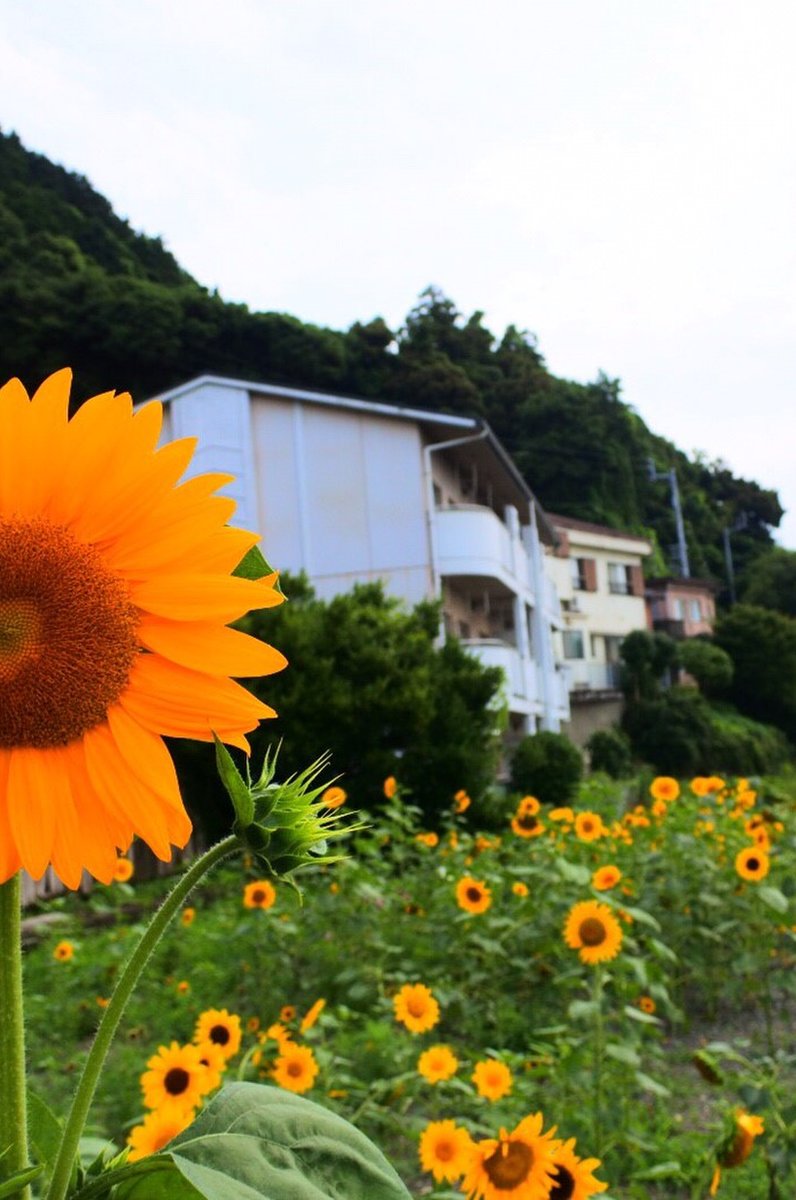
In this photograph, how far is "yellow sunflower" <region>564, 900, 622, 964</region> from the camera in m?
3.08

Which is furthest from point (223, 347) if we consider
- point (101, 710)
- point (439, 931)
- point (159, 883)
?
point (101, 710)

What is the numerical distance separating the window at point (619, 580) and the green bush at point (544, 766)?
23.6m

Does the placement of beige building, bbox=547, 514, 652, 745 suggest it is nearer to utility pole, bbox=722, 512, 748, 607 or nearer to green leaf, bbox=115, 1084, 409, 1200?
utility pole, bbox=722, 512, 748, 607

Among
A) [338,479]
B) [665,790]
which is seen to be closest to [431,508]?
[338,479]

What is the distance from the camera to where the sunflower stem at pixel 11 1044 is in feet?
2.09

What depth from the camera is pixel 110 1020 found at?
67cm

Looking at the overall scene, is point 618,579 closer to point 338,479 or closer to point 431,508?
point 431,508

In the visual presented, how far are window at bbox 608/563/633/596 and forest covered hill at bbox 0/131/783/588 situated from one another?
3.89 m

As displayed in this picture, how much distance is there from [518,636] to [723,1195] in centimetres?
2242

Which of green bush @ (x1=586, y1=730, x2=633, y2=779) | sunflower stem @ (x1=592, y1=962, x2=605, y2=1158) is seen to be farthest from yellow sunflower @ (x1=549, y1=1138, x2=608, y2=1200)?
green bush @ (x1=586, y1=730, x2=633, y2=779)

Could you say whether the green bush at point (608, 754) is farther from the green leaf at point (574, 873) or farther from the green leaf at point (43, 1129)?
the green leaf at point (43, 1129)

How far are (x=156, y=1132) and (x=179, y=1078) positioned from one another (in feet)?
2.08

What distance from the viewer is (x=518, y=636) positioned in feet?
83.5

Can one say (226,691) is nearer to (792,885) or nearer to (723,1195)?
(723,1195)
